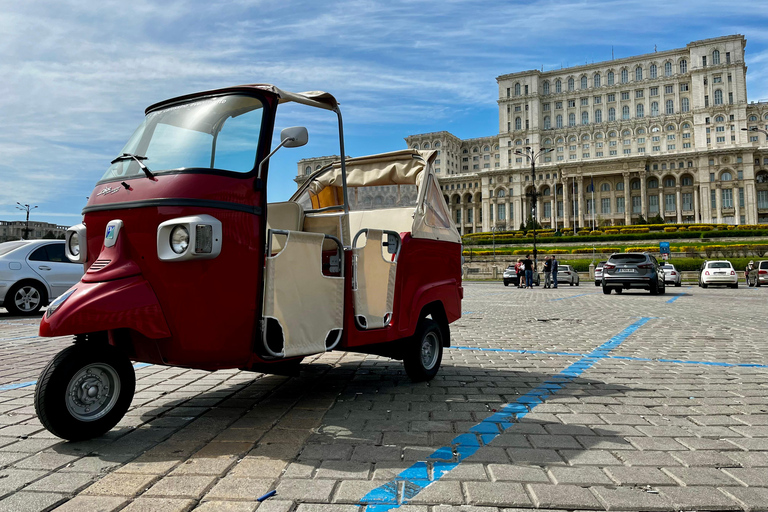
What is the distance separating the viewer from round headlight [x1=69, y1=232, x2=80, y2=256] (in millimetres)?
3879

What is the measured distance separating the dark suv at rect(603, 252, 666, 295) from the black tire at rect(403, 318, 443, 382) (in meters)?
18.7

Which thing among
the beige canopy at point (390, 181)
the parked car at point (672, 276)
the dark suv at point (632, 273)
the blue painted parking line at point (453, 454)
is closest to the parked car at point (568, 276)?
the parked car at point (672, 276)

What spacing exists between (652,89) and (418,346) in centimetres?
12966

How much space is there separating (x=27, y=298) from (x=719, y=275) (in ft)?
103

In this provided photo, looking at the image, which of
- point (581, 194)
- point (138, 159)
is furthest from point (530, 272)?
point (581, 194)

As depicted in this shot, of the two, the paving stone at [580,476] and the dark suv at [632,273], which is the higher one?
the dark suv at [632,273]

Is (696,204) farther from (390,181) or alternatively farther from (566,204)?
(390,181)

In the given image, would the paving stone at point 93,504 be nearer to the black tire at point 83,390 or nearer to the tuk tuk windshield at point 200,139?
the black tire at point 83,390

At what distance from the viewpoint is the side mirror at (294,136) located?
3.66 metres

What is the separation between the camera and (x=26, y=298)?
1170cm

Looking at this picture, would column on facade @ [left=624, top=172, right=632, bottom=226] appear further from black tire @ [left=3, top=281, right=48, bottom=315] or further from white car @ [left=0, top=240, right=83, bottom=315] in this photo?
black tire @ [left=3, top=281, right=48, bottom=315]

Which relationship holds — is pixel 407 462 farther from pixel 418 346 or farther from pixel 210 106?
pixel 210 106

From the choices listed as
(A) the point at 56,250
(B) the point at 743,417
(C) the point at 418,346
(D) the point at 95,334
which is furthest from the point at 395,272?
(A) the point at 56,250

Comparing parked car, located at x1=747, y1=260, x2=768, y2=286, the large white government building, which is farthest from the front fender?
the large white government building
